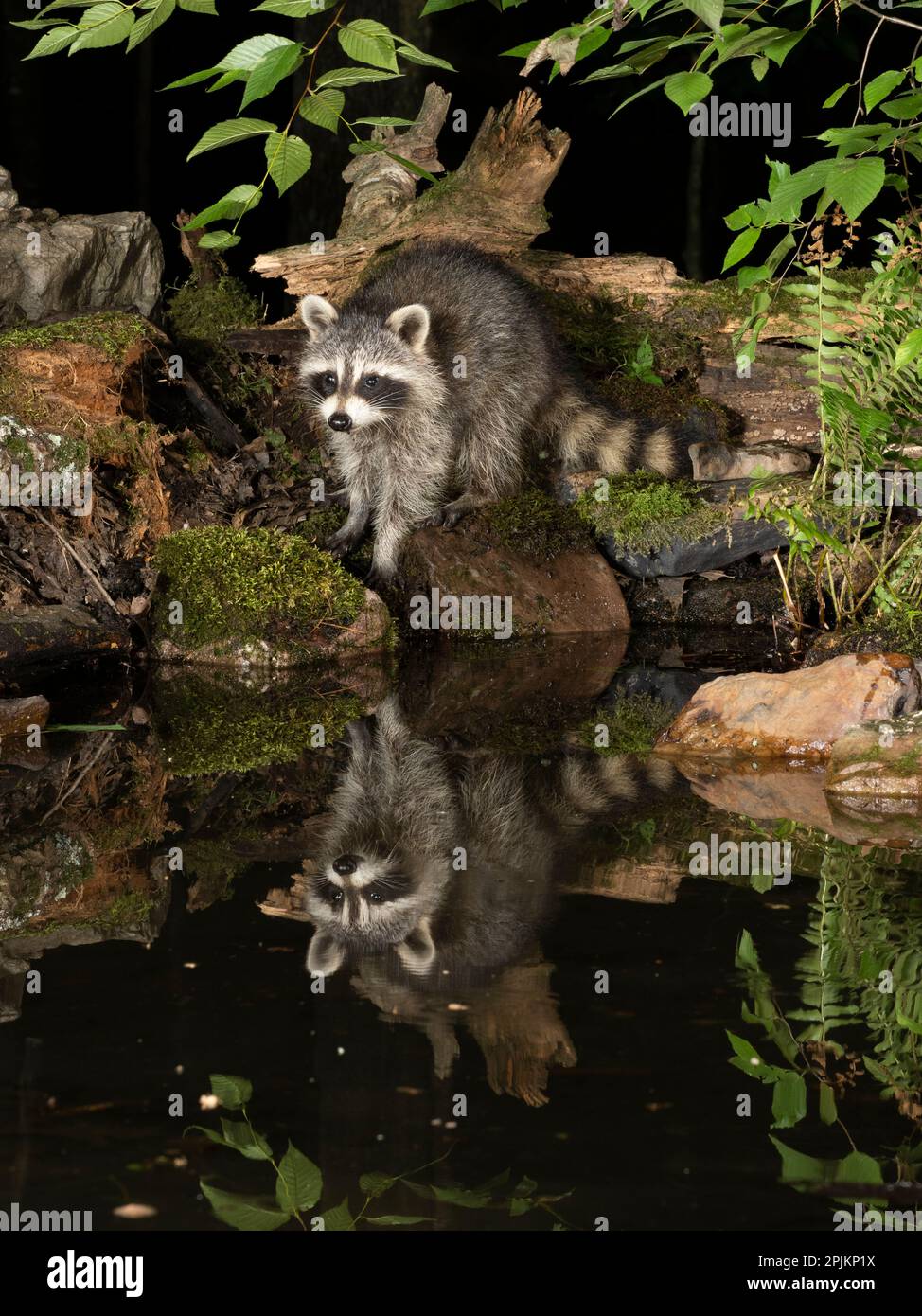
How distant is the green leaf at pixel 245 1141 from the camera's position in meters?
2.68

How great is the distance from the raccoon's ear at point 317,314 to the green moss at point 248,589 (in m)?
1.18

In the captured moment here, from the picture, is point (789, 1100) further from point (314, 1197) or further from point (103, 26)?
point (103, 26)

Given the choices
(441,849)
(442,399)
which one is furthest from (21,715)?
(442,399)

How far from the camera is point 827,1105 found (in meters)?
2.87

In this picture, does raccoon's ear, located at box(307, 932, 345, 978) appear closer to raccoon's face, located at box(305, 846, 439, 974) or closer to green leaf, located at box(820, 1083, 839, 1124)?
raccoon's face, located at box(305, 846, 439, 974)

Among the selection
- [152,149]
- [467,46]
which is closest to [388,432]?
[467,46]

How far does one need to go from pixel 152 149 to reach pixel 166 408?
7943 millimetres

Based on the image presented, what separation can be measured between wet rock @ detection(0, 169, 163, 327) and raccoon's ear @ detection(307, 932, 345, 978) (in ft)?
18.4

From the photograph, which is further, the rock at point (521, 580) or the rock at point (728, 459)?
the rock at point (728, 459)

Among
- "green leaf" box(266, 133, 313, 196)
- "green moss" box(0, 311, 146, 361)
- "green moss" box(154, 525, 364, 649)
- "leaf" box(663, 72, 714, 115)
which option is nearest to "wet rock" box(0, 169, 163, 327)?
"green moss" box(0, 311, 146, 361)

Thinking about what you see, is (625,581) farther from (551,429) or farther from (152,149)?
(152,149)

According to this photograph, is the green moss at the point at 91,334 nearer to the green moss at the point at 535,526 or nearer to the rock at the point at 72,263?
the rock at the point at 72,263

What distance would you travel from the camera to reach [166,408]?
8.40m

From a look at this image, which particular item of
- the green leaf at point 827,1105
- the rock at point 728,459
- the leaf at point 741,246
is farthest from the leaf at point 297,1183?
the rock at point 728,459
